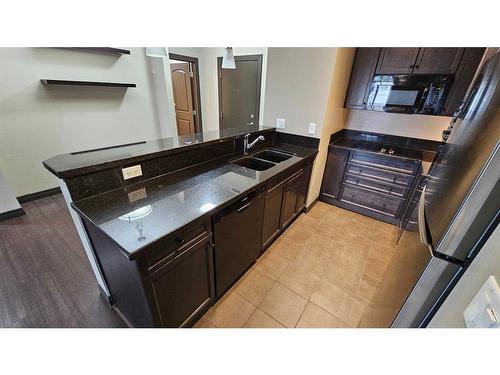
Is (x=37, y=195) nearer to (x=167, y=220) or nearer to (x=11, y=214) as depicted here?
(x=11, y=214)

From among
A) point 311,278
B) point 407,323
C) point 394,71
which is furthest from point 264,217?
point 394,71

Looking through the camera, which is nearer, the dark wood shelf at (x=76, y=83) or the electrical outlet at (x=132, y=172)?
the electrical outlet at (x=132, y=172)

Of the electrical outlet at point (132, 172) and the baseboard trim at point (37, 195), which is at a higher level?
the electrical outlet at point (132, 172)

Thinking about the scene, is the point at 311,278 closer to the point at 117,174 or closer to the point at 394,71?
the point at 117,174

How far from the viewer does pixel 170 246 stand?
97 cm

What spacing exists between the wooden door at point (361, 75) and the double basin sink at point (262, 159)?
44.4 inches

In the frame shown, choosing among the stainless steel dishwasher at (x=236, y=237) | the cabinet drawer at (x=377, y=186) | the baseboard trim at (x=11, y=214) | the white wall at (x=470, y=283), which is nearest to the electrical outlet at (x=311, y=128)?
the cabinet drawer at (x=377, y=186)

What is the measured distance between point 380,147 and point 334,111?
815mm

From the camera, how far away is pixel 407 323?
0.70m

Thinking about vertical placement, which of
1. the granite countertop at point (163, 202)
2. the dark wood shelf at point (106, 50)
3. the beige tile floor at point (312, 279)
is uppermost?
the dark wood shelf at point (106, 50)

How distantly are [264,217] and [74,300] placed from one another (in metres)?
1.60

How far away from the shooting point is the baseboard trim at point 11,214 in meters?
2.36

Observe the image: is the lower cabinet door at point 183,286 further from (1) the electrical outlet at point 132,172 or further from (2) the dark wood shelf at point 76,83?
(2) the dark wood shelf at point 76,83
